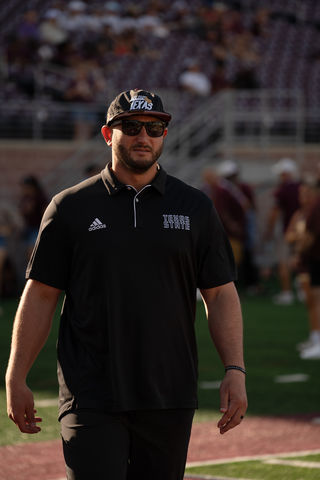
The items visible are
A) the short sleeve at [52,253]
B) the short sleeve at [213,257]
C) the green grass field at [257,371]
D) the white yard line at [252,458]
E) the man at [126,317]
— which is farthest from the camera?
the green grass field at [257,371]

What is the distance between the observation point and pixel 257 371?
34.4 feet

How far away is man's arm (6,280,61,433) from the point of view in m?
3.99

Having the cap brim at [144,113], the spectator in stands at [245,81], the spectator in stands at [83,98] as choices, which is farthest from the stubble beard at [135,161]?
the spectator in stands at [245,81]

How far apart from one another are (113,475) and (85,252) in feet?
2.72

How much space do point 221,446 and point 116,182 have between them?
357cm

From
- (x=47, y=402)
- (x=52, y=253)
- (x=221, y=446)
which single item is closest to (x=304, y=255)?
(x=47, y=402)

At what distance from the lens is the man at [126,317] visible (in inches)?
154

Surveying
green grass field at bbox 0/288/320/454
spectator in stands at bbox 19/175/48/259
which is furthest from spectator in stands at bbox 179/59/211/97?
green grass field at bbox 0/288/320/454

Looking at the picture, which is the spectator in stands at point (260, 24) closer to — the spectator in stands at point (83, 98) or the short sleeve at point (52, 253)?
the spectator in stands at point (83, 98)

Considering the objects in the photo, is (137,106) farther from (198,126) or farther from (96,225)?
(198,126)

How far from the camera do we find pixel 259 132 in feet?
78.5

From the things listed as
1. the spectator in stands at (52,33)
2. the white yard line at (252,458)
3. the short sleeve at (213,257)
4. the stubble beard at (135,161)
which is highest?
the spectator in stands at (52,33)

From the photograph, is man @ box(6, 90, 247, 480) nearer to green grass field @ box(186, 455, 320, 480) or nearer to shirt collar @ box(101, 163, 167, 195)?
shirt collar @ box(101, 163, 167, 195)

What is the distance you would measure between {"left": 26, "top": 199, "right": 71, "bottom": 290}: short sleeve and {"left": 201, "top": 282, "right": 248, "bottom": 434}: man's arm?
58 cm
